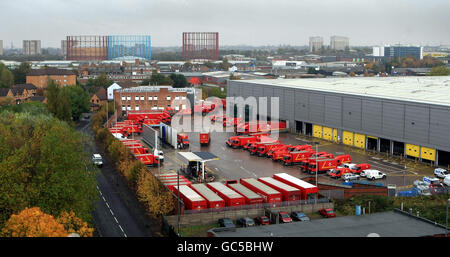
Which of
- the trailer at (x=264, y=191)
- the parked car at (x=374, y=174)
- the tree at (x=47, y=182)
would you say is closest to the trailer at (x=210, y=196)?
the trailer at (x=264, y=191)

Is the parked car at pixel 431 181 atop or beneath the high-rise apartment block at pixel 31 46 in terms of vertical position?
beneath

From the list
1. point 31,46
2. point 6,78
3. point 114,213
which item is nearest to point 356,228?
point 114,213

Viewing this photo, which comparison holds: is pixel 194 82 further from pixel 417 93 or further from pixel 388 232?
pixel 388 232

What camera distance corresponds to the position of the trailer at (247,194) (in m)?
8.45

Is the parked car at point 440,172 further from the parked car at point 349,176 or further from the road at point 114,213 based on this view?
the road at point 114,213

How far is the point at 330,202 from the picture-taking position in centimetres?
886

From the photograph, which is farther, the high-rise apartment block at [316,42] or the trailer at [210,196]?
the high-rise apartment block at [316,42]

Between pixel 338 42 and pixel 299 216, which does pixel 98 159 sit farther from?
pixel 338 42

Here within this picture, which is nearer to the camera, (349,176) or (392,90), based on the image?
(349,176)

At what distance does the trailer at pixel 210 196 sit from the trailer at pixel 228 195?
0.10 m

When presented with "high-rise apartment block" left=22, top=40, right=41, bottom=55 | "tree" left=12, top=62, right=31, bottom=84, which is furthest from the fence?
"high-rise apartment block" left=22, top=40, right=41, bottom=55

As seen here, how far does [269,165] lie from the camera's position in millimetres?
12438

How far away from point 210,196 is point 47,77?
27.1 meters
